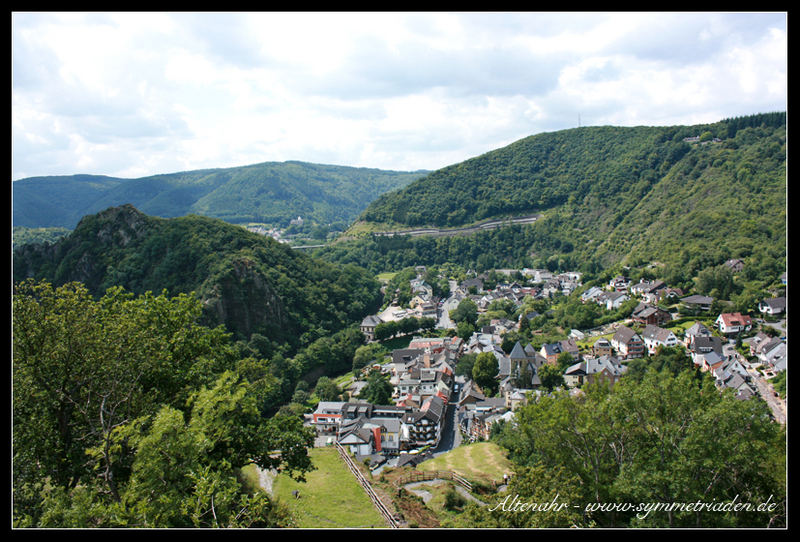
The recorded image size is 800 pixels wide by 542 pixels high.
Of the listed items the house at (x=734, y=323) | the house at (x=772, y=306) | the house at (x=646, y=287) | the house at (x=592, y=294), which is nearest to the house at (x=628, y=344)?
the house at (x=734, y=323)

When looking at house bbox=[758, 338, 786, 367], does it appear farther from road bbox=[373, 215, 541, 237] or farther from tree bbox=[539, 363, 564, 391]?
road bbox=[373, 215, 541, 237]

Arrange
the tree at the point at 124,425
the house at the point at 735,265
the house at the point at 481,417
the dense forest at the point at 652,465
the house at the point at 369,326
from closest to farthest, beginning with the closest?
1. the tree at the point at 124,425
2. the dense forest at the point at 652,465
3. the house at the point at 481,417
4. the house at the point at 735,265
5. the house at the point at 369,326

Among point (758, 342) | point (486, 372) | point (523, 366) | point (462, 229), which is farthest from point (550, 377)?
point (462, 229)

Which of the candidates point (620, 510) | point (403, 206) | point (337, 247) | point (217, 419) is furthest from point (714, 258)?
point (403, 206)

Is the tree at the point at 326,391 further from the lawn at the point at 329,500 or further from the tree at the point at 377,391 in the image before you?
the lawn at the point at 329,500

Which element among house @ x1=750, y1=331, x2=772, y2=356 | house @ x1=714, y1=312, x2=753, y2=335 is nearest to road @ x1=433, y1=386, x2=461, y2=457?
house @ x1=750, y1=331, x2=772, y2=356

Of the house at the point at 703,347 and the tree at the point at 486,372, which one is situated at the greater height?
the house at the point at 703,347
